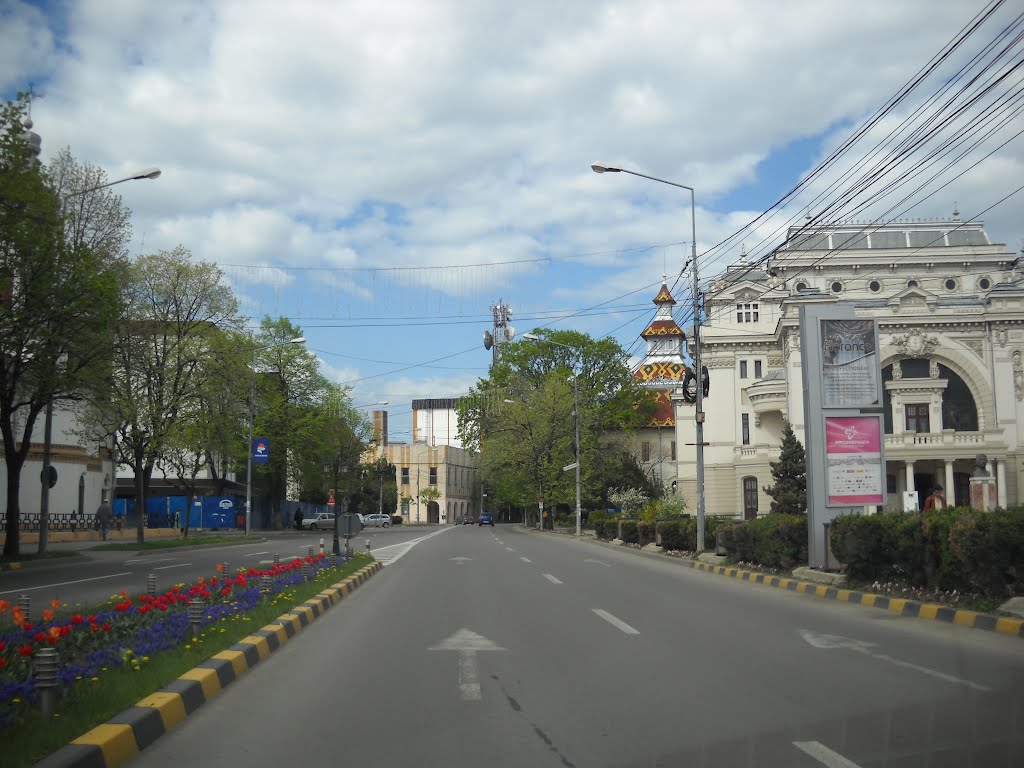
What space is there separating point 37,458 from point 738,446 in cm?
4277

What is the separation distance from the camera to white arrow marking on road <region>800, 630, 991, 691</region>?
7586 mm

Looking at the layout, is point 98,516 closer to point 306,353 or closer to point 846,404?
point 306,353

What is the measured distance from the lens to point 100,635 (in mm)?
8695

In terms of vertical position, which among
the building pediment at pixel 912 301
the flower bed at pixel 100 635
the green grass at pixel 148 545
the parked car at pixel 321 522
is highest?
the building pediment at pixel 912 301

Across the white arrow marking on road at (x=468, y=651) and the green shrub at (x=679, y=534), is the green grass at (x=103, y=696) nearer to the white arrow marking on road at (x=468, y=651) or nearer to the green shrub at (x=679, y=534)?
the white arrow marking on road at (x=468, y=651)

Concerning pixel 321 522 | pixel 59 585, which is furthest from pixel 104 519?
pixel 321 522

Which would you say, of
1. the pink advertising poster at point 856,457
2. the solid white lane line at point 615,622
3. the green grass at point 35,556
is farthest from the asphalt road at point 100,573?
the pink advertising poster at point 856,457

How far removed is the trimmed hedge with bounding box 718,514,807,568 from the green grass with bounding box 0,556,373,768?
1195 cm

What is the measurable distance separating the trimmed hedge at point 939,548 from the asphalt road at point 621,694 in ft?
3.51

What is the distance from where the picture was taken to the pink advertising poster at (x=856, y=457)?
701 inches

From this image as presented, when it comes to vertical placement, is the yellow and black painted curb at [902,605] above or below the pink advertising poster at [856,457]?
below

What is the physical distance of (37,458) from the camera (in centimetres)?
4041

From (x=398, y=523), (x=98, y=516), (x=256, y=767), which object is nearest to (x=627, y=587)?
(x=256, y=767)

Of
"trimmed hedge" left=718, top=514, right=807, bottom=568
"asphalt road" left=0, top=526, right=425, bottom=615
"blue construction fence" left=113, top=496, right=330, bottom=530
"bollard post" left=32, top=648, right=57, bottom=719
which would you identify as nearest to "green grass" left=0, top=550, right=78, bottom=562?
"asphalt road" left=0, top=526, right=425, bottom=615
